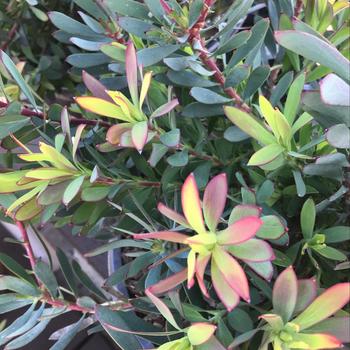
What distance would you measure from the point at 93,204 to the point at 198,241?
228mm

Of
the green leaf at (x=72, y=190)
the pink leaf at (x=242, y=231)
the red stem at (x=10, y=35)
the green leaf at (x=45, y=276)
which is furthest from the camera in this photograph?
the red stem at (x=10, y=35)

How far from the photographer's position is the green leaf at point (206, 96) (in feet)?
1.45

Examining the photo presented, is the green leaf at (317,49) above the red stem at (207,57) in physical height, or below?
above

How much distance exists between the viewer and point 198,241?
0.31 metres

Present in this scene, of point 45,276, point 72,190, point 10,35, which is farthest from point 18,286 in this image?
point 10,35

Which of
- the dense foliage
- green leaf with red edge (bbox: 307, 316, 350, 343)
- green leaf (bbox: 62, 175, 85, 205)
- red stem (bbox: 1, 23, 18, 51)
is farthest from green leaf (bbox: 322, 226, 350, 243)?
red stem (bbox: 1, 23, 18, 51)

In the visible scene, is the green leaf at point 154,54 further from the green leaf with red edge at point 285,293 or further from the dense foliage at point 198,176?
the green leaf with red edge at point 285,293

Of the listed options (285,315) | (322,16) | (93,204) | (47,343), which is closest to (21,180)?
(93,204)

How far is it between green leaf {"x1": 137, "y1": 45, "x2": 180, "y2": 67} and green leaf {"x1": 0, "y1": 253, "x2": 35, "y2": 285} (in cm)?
24

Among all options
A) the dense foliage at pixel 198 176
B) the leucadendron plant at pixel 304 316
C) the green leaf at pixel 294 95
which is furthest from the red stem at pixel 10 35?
the leucadendron plant at pixel 304 316

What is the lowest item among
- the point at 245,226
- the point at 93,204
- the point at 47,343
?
the point at 47,343

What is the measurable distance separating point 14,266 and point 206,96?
0.26m

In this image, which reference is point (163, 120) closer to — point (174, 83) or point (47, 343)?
point (174, 83)

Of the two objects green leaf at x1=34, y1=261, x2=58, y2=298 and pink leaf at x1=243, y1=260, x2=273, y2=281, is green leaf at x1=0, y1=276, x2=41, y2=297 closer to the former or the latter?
green leaf at x1=34, y1=261, x2=58, y2=298
